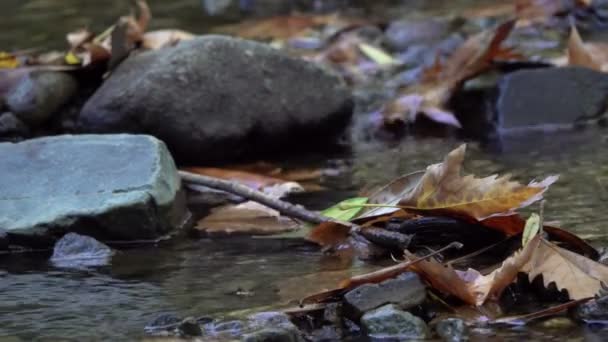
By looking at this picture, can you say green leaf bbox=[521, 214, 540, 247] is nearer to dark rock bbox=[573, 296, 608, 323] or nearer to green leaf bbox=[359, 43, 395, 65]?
dark rock bbox=[573, 296, 608, 323]

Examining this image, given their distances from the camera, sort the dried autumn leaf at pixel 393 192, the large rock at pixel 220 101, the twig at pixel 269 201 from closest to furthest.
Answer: the dried autumn leaf at pixel 393 192, the twig at pixel 269 201, the large rock at pixel 220 101

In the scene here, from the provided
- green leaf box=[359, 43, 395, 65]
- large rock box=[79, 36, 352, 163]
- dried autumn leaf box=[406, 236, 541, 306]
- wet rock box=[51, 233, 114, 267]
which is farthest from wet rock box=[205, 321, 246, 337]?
green leaf box=[359, 43, 395, 65]

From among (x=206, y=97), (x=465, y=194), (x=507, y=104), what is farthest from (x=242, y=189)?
(x=507, y=104)

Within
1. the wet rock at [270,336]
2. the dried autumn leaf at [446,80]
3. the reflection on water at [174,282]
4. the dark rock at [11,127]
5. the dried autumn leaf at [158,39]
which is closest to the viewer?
the wet rock at [270,336]

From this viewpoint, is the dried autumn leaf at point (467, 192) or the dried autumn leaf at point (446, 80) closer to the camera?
the dried autumn leaf at point (467, 192)

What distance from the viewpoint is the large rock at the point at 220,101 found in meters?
3.38

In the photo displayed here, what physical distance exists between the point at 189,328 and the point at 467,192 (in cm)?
70

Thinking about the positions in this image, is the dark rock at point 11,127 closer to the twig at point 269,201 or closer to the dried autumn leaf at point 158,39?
the dried autumn leaf at point 158,39

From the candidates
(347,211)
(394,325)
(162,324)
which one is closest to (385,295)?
(394,325)

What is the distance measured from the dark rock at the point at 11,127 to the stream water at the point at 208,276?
1.28 metres

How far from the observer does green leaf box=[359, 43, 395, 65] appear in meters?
5.06

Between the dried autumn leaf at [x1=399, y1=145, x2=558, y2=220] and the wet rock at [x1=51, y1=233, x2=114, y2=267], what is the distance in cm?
78

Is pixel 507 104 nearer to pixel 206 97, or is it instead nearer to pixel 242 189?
pixel 206 97

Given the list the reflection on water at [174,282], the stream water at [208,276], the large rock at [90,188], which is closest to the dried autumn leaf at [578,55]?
the stream water at [208,276]
